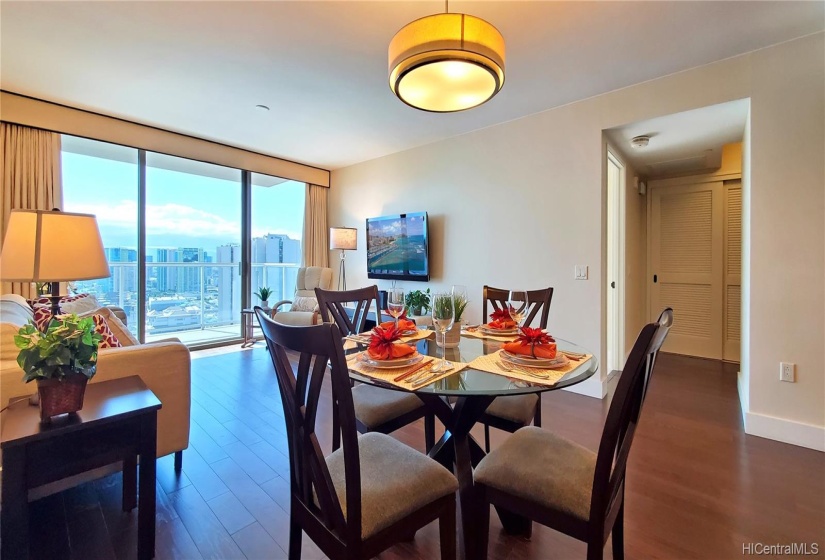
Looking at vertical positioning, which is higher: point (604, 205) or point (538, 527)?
point (604, 205)

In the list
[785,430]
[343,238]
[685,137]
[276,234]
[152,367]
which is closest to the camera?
[152,367]

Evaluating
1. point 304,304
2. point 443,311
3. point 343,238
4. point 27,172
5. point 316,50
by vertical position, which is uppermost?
point 316,50

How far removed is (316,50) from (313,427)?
2525 millimetres

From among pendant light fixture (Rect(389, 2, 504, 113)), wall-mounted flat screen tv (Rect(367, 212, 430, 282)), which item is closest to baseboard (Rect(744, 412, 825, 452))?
pendant light fixture (Rect(389, 2, 504, 113))

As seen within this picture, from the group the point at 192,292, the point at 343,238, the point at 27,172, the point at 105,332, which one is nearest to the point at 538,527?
the point at 105,332

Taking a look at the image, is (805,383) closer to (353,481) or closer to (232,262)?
(353,481)

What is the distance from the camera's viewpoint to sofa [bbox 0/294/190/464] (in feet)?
4.82

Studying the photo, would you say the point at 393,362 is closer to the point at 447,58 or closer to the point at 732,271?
the point at 447,58

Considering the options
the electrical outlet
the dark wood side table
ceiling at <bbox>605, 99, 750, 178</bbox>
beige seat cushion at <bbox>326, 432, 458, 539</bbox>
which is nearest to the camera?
beige seat cushion at <bbox>326, 432, 458, 539</bbox>

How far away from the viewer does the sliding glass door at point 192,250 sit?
170 inches

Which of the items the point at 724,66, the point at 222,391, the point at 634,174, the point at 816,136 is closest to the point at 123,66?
the point at 222,391

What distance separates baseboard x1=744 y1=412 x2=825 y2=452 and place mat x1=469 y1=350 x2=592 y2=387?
1939 mm

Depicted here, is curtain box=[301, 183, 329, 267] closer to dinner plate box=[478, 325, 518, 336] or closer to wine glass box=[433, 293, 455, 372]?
dinner plate box=[478, 325, 518, 336]

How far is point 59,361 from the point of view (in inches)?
45.9
